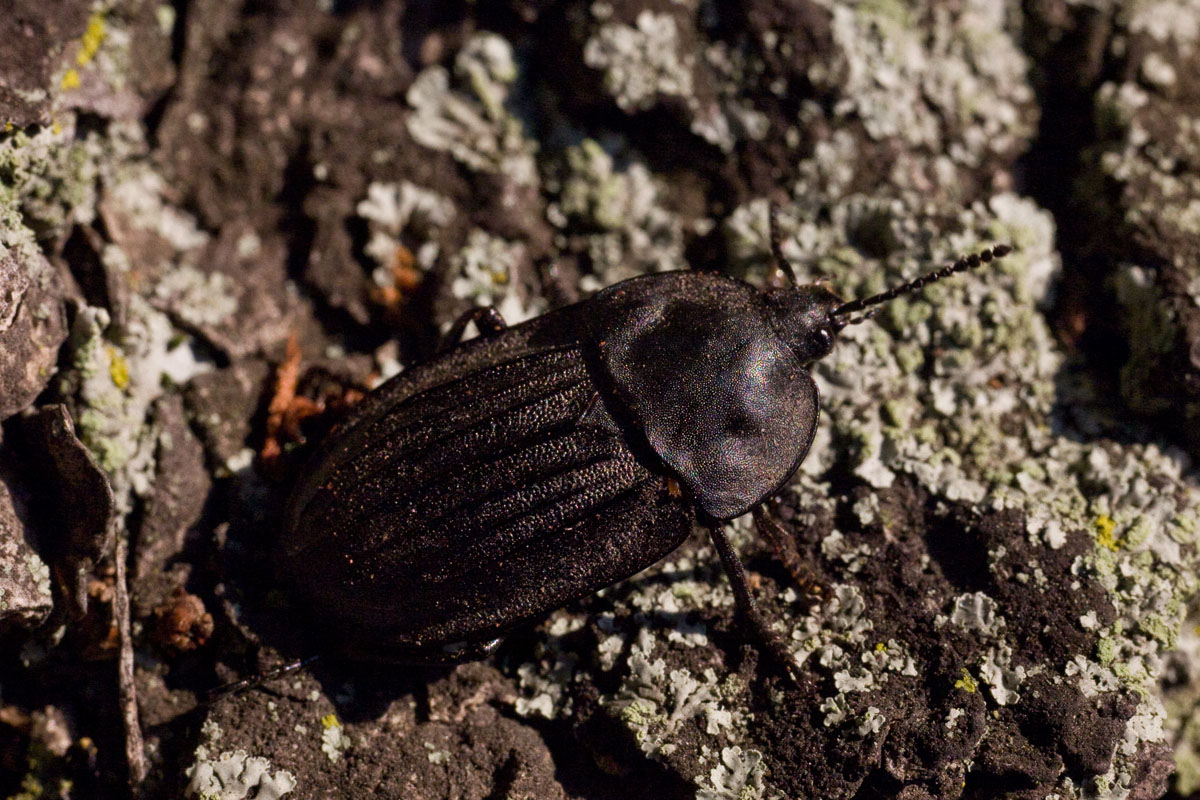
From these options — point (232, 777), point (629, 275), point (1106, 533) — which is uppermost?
point (629, 275)

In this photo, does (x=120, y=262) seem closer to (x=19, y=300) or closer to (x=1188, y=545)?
(x=19, y=300)

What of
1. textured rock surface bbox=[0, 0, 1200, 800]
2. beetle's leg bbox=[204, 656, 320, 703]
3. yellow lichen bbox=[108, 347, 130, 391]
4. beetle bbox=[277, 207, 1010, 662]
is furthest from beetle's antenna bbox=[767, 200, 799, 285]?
yellow lichen bbox=[108, 347, 130, 391]

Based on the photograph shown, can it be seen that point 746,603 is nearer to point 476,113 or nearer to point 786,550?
point 786,550

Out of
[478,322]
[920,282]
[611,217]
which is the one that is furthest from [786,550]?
[611,217]

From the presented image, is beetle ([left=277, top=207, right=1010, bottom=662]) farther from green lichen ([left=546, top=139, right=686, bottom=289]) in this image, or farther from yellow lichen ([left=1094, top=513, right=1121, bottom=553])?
yellow lichen ([left=1094, top=513, right=1121, bottom=553])

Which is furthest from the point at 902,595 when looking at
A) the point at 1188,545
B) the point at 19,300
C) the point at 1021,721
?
the point at 19,300

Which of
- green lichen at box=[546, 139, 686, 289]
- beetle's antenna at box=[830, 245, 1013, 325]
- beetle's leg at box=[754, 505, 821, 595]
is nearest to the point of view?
beetle's leg at box=[754, 505, 821, 595]
